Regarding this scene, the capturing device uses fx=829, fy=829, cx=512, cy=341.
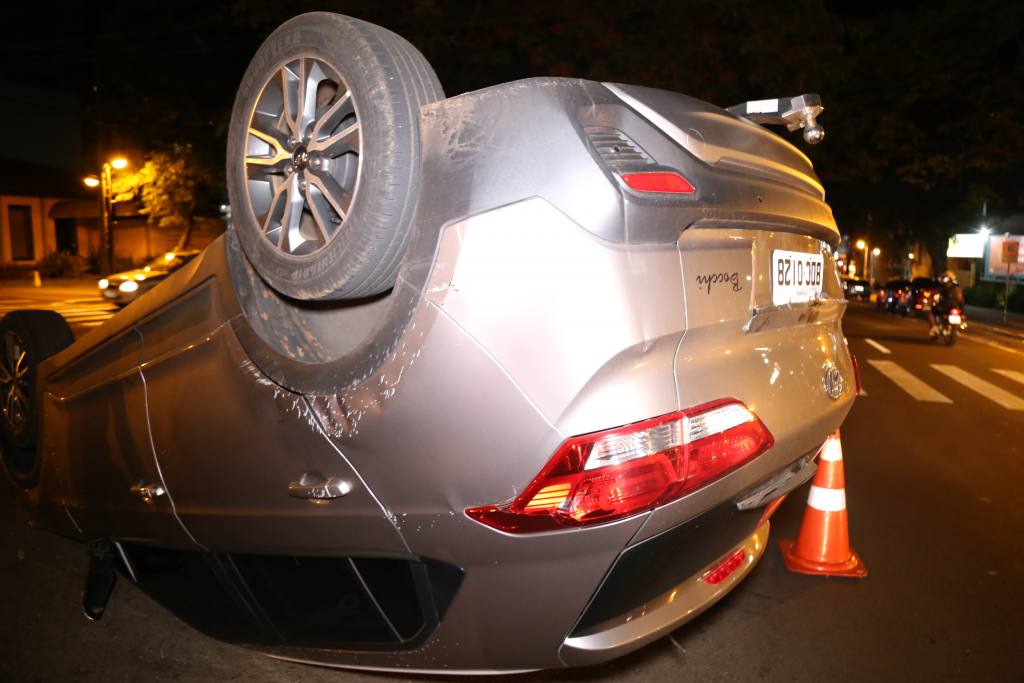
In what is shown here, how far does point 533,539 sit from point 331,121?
4.48ft

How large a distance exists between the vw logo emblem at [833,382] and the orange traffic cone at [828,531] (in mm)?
1289

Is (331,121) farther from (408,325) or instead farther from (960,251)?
(960,251)

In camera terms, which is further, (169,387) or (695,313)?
(169,387)

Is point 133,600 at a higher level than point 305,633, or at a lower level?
lower

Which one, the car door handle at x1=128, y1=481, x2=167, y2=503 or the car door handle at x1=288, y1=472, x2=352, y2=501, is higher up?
the car door handle at x1=288, y1=472, x2=352, y2=501

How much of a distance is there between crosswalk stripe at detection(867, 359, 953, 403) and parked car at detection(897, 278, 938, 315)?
13857 mm

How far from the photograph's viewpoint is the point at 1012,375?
12320 mm

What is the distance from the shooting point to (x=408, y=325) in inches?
82.6

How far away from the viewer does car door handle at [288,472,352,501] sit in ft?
7.34

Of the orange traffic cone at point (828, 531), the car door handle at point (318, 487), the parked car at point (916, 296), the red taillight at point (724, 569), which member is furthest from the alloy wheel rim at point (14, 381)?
the parked car at point (916, 296)

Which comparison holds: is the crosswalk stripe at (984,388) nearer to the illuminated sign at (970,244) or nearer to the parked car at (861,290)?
the illuminated sign at (970,244)

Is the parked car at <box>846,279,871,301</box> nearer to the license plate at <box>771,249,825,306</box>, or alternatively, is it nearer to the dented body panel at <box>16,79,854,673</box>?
the license plate at <box>771,249,825,306</box>

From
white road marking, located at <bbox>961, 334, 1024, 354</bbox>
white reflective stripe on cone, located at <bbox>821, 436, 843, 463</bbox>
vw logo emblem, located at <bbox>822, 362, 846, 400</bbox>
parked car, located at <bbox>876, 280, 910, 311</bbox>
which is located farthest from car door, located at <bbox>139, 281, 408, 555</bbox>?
parked car, located at <bbox>876, 280, 910, 311</bbox>

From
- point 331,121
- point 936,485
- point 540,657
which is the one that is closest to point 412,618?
point 540,657
